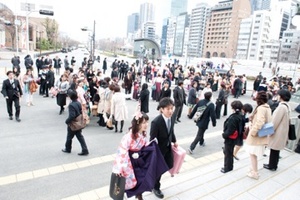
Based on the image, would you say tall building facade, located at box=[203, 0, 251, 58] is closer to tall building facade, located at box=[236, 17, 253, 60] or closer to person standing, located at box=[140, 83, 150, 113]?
tall building facade, located at box=[236, 17, 253, 60]

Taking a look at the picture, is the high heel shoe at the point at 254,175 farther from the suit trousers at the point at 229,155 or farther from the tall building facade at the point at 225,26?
the tall building facade at the point at 225,26

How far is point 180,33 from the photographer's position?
132m

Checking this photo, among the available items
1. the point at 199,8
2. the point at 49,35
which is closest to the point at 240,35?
the point at 199,8

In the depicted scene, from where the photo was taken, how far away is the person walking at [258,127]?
12.8 feet

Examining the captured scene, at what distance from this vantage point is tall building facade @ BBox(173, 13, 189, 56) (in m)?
129

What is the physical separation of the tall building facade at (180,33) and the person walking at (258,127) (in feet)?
419

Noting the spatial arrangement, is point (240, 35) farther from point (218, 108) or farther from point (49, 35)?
point (218, 108)

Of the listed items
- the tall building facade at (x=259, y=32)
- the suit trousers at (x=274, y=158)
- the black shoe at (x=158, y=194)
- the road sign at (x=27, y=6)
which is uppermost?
the tall building facade at (x=259, y=32)

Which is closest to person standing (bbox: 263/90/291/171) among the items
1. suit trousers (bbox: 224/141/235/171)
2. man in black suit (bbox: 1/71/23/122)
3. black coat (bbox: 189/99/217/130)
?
suit trousers (bbox: 224/141/235/171)

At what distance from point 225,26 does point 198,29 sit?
2284cm

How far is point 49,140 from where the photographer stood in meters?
6.44

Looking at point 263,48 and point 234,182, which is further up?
point 263,48

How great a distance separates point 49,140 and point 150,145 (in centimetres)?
429

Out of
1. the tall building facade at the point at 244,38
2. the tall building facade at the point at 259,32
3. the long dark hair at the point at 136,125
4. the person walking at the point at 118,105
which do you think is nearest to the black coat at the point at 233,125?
the long dark hair at the point at 136,125
